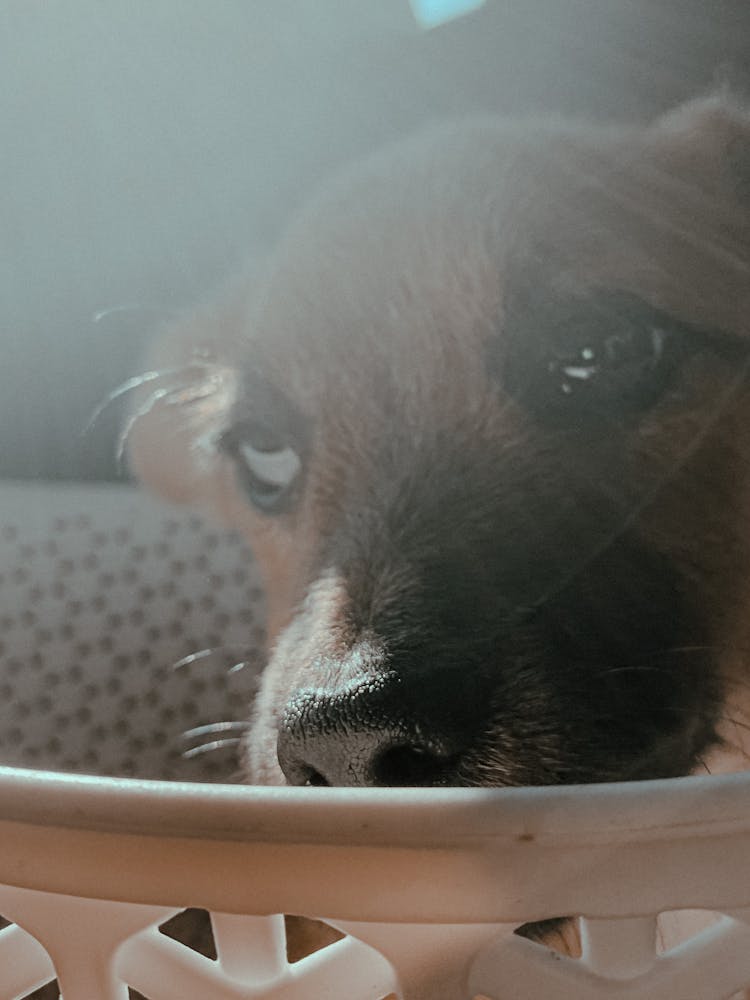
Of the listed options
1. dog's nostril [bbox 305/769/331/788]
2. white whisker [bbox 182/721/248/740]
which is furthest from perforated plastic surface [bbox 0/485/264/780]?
dog's nostril [bbox 305/769/331/788]

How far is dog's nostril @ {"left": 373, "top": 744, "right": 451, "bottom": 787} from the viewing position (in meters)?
0.57

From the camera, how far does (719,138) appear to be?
2.77 feet

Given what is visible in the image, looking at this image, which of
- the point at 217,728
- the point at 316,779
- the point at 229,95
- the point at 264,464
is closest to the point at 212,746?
the point at 217,728

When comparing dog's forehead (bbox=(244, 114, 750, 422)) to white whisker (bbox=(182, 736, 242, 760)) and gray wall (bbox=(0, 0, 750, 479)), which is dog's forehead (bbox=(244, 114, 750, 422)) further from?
white whisker (bbox=(182, 736, 242, 760))

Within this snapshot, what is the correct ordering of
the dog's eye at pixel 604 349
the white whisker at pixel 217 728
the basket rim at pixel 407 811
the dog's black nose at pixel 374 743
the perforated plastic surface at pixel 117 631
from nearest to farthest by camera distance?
1. the basket rim at pixel 407 811
2. the dog's black nose at pixel 374 743
3. the dog's eye at pixel 604 349
4. the white whisker at pixel 217 728
5. the perforated plastic surface at pixel 117 631

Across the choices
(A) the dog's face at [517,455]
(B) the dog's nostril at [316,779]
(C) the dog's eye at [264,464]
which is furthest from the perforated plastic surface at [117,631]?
(B) the dog's nostril at [316,779]

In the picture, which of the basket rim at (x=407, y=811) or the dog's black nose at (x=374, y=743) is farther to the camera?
the dog's black nose at (x=374, y=743)

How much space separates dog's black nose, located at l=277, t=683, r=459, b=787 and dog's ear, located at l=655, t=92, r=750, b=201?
52 centimetres

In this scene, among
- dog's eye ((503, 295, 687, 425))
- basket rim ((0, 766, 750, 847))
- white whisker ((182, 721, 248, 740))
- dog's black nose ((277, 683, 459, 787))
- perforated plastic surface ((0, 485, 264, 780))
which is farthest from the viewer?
perforated plastic surface ((0, 485, 264, 780))

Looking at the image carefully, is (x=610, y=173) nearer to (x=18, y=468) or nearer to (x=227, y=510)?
(x=227, y=510)

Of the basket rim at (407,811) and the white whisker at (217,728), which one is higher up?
the basket rim at (407,811)

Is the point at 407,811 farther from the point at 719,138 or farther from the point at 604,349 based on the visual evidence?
the point at 719,138

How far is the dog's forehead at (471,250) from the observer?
743 mm

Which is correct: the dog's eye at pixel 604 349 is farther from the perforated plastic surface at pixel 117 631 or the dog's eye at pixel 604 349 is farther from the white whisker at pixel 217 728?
the perforated plastic surface at pixel 117 631
